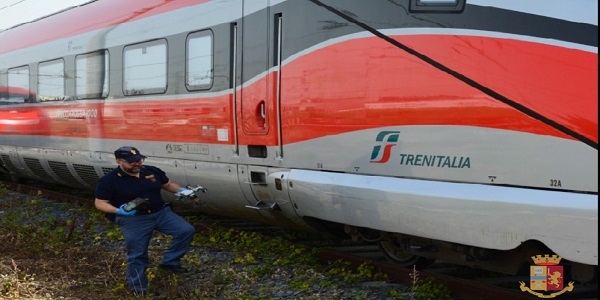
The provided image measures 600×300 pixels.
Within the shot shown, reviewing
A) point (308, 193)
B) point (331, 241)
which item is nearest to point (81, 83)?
point (331, 241)

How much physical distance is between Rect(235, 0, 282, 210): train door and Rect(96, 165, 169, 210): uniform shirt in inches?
43.9

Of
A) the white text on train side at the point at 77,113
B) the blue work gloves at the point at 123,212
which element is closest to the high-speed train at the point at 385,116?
the white text on train side at the point at 77,113

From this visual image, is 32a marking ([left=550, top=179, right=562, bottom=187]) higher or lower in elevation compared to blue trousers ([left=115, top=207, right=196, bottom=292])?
higher

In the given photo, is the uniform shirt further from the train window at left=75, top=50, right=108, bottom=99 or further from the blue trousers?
the train window at left=75, top=50, right=108, bottom=99

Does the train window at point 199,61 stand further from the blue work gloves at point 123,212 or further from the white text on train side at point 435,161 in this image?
the white text on train side at point 435,161

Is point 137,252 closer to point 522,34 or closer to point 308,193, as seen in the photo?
point 308,193

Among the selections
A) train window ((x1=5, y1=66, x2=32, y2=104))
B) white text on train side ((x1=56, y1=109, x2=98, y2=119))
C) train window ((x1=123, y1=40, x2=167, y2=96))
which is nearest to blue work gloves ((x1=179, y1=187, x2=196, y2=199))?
train window ((x1=123, y1=40, x2=167, y2=96))

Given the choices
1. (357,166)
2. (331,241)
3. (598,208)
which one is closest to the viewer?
(598,208)

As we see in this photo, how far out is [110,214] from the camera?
583 cm

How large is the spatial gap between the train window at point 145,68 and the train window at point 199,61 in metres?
0.50

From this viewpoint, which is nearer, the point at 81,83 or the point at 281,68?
the point at 281,68

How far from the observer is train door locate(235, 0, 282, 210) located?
20.9 feet

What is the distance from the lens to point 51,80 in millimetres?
10625

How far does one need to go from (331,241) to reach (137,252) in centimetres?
261
